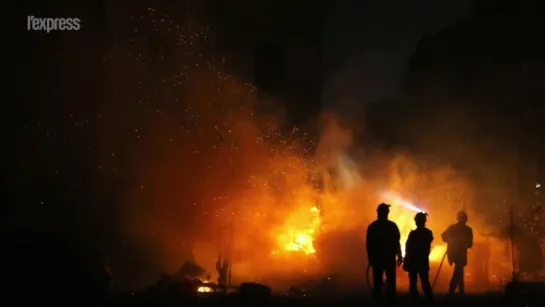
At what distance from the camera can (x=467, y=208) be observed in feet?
81.3

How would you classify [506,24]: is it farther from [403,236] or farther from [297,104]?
[403,236]

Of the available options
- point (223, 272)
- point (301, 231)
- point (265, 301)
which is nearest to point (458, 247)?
point (265, 301)

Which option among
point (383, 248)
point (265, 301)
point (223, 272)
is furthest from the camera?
point (223, 272)

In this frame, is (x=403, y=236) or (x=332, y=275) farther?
(x=403, y=236)

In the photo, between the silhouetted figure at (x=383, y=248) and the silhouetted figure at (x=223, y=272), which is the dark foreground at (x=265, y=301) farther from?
the silhouetted figure at (x=223, y=272)

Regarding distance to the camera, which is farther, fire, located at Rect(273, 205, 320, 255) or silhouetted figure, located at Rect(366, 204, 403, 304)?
fire, located at Rect(273, 205, 320, 255)

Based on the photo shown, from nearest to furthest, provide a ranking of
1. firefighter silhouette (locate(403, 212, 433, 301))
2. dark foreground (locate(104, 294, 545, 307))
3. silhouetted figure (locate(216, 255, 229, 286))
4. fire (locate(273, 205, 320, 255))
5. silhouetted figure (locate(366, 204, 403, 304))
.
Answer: silhouetted figure (locate(366, 204, 403, 304))
dark foreground (locate(104, 294, 545, 307))
firefighter silhouette (locate(403, 212, 433, 301))
silhouetted figure (locate(216, 255, 229, 286))
fire (locate(273, 205, 320, 255))

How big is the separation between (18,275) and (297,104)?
23.0m

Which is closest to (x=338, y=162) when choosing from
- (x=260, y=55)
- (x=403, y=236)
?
(x=403, y=236)

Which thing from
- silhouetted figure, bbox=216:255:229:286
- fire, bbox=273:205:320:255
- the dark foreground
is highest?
fire, bbox=273:205:320:255

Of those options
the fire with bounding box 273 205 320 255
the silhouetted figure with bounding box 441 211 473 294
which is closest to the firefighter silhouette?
the silhouetted figure with bounding box 441 211 473 294

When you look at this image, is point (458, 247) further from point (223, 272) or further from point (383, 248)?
point (223, 272)

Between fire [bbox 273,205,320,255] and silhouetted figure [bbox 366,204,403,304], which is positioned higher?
fire [bbox 273,205,320,255]

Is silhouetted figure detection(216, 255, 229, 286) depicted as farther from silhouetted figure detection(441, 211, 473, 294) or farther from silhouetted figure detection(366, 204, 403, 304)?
silhouetted figure detection(366, 204, 403, 304)
